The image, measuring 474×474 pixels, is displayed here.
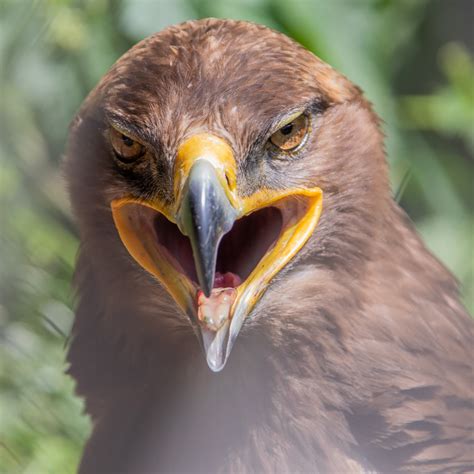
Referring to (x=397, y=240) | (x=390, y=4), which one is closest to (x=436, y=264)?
(x=397, y=240)

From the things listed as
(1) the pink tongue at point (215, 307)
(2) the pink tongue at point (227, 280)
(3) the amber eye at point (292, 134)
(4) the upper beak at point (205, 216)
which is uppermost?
(3) the amber eye at point (292, 134)

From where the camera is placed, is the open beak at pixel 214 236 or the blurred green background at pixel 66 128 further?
the blurred green background at pixel 66 128

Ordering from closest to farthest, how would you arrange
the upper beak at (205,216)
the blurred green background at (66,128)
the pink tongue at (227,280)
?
the upper beak at (205,216), the pink tongue at (227,280), the blurred green background at (66,128)

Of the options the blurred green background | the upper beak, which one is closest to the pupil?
the upper beak

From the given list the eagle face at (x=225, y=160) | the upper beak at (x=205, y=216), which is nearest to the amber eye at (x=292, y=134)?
the eagle face at (x=225, y=160)

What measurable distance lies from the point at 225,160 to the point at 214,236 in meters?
0.11

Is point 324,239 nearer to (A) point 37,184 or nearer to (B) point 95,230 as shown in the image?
(B) point 95,230

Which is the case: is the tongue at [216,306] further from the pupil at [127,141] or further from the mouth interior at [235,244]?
the pupil at [127,141]

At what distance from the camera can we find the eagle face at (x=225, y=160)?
1.38 m

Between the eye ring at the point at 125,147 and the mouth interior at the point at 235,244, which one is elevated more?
the eye ring at the point at 125,147

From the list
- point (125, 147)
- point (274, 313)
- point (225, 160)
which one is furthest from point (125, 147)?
point (274, 313)

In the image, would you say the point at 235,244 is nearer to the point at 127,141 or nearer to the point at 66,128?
the point at 127,141

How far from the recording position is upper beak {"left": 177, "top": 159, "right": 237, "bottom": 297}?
1301 millimetres

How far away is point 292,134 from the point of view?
1478 millimetres
